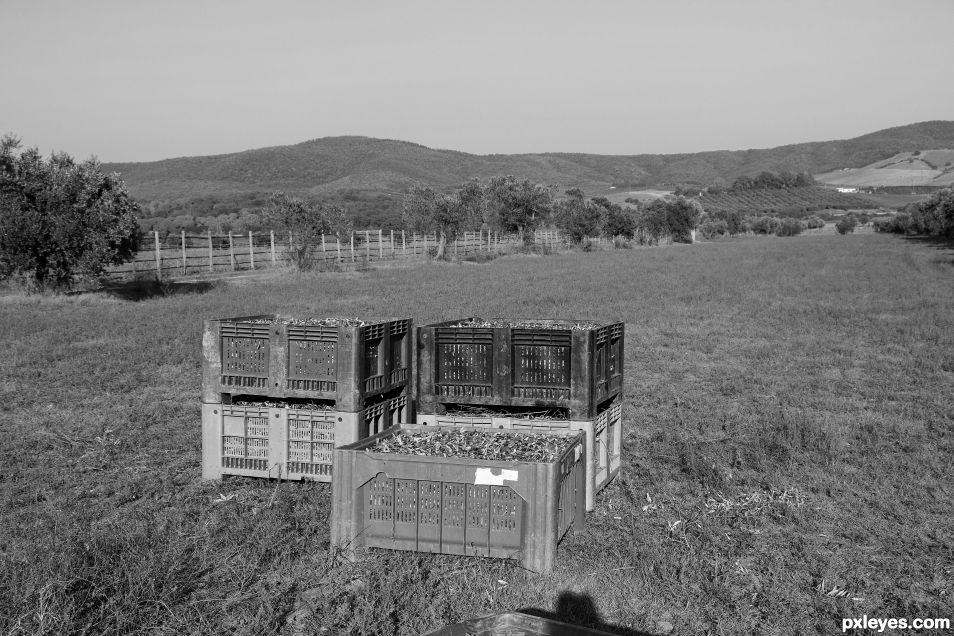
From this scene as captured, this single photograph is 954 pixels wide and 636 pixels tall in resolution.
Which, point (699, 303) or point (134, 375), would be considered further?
point (699, 303)

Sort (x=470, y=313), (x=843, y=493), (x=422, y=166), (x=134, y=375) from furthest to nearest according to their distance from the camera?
(x=422, y=166) < (x=470, y=313) < (x=134, y=375) < (x=843, y=493)

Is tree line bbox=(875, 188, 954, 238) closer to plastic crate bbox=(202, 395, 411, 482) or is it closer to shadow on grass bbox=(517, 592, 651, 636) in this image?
plastic crate bbox=(202, 395, 411, 482)

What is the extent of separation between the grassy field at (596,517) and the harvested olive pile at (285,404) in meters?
0.56

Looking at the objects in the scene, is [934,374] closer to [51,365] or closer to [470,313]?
[470,313]

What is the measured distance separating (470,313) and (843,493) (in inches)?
493

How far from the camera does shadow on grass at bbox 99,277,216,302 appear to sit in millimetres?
22981

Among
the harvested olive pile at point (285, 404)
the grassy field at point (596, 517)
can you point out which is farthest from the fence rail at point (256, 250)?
the harvested olive pile at point (285, 404)

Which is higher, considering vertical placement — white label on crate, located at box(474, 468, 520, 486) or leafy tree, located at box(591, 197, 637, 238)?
leafy tree, located at box(591, 197, 637, 238)

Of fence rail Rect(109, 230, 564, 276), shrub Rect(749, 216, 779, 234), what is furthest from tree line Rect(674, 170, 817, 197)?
fence rail Rect(109, 230, 564, 276)

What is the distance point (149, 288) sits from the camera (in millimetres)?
25078

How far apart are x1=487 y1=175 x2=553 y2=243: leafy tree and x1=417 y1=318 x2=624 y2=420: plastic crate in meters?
55.8

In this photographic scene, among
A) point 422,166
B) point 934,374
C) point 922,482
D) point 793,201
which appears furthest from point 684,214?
point 793,201

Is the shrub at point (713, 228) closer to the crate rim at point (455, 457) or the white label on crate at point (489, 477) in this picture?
the crate rim at point (455, 457)

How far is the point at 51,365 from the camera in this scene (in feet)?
37.3
